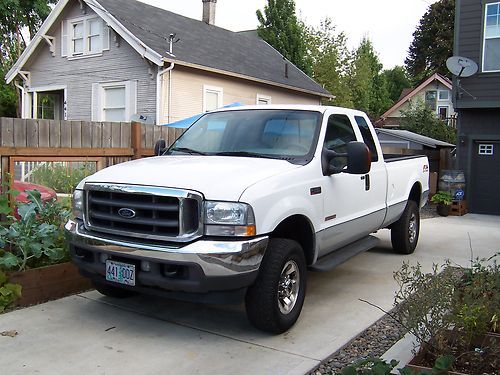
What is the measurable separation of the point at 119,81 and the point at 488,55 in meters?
11.2

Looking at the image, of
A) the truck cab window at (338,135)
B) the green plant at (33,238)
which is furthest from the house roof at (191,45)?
the green plant at (33,238)

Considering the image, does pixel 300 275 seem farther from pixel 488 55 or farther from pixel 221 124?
pixel 488 55

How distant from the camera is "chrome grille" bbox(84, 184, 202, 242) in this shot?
13.1 feet

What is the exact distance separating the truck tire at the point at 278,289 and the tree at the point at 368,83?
31716 mm

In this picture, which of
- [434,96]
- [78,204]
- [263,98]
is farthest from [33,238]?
[434,96]

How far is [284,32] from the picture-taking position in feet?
94.8

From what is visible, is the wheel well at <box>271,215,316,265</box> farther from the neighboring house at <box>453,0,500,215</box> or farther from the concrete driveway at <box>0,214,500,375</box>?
the neighboring house at <box>453,0,500,215</box>

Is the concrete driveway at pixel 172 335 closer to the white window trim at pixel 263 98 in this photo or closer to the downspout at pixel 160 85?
the downspout at pixel 160 85

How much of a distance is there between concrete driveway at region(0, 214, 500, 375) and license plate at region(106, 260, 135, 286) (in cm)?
50

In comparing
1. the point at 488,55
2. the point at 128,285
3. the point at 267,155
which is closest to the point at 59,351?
the point at 128,285

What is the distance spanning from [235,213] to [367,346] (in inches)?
63.2

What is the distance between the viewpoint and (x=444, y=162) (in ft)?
50.9

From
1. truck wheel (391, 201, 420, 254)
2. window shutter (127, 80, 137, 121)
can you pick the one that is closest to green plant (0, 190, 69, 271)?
truck wheel (391, 201, 420, 254)

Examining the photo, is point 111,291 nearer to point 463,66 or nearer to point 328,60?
point 463,66
